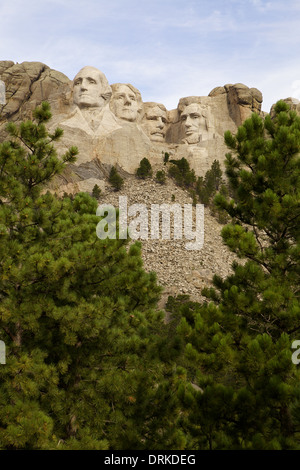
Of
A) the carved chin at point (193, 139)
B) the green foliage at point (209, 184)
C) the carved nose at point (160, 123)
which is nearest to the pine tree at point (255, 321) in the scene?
the green foliage at point (209, 184)

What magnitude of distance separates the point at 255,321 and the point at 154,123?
1998 inches

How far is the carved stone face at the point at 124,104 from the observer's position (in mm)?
49375

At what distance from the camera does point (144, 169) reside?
147ft

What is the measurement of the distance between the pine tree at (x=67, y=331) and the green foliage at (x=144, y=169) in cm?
3711

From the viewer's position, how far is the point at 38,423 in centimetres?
526

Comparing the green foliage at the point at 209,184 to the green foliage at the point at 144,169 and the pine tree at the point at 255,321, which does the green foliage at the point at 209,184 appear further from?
the pine tree at the point at 255,321

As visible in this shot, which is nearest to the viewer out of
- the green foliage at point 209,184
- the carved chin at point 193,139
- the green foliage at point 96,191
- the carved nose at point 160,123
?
the green foliage at point 96,191

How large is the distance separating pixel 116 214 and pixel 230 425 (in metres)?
4.41

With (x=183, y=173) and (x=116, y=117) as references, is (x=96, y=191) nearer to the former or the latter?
(x=183, y=173)

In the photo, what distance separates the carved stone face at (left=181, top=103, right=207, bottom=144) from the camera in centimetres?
5209

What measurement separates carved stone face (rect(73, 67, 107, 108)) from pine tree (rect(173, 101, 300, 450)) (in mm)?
41912

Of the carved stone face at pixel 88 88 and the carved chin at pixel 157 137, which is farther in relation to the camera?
the carved chin at pixel 157 137
